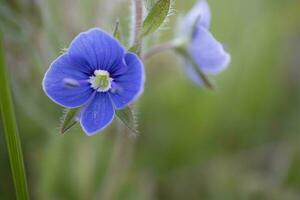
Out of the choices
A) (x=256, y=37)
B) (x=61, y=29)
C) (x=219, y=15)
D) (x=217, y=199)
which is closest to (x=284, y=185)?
(x=217, y=199)

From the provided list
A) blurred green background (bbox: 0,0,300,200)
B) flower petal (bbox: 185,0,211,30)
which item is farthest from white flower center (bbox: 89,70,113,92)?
blurred green background (bbox: 0,0,300,200)

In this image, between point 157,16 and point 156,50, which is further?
point 156,50

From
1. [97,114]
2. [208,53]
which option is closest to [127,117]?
[97,114]

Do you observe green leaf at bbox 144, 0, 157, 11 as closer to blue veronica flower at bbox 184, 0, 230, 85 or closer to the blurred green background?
blue veronica flower at bbox 184, 0, 230, 85

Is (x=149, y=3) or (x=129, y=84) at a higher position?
(x=149, y=3)

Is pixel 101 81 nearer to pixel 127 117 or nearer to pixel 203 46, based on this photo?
pixel 127 117

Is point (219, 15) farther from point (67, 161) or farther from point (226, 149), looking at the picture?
point (67, 161)
